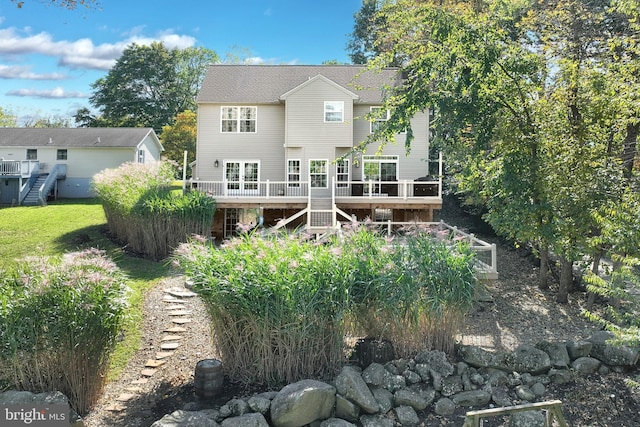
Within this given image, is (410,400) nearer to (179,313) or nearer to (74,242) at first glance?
(179,313)

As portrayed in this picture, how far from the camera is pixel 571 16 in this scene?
37.7ft

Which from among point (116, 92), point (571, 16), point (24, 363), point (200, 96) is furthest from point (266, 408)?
point (116, 92)

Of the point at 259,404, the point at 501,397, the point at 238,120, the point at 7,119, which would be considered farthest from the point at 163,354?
the point at 7,119

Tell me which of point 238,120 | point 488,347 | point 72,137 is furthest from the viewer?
point 72,137

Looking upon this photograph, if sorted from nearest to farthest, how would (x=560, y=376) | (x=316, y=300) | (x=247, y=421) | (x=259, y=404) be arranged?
(x=247, y=421) → (x=259, y=404) → (x=316, y=300) → (x=560, y=376)

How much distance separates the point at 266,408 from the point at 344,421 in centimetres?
90

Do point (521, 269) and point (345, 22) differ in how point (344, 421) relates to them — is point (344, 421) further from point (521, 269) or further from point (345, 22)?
point (345, 22)

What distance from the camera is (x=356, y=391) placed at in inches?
212

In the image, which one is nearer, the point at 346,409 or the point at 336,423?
the point at 336,423

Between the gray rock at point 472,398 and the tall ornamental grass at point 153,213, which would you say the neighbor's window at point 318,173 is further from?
the gray rock at point 472,398

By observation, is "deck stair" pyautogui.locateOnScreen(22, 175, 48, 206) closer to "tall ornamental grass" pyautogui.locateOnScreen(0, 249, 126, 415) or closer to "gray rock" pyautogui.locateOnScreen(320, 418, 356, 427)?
"tall ornamental grass" pyautogui.locateOnScreen(0, 249, 126, 415)

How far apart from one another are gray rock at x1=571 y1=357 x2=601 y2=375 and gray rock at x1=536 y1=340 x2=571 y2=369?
0.10 meters

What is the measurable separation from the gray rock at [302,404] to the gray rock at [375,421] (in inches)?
15.8

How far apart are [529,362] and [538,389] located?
417 millimetres
